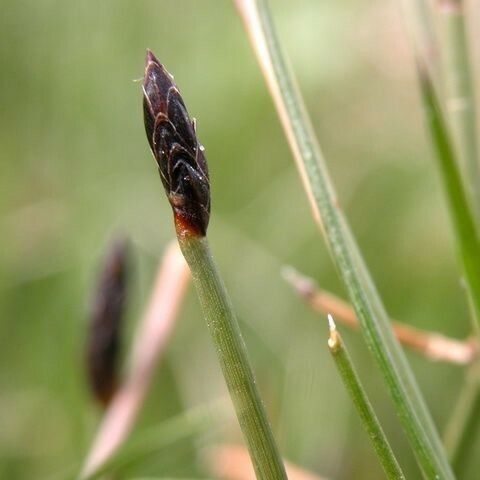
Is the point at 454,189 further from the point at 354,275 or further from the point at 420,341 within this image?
the point at 420,341

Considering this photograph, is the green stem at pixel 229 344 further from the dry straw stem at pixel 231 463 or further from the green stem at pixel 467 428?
the dry straw stem at pixel 231 463

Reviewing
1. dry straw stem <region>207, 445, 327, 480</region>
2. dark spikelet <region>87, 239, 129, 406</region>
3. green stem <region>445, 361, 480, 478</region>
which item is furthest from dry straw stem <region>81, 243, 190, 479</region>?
green stem <region>445, 361, 480, 478</region>

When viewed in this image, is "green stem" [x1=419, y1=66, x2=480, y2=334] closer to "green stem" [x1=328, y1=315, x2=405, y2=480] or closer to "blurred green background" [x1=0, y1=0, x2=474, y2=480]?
"green stem" [x1=328, y1=315, x2=405, y2=480]

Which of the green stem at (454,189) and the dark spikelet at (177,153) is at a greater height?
the dark spikelet at (177,153)

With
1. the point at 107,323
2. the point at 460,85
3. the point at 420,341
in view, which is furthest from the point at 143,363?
the point at 460,85

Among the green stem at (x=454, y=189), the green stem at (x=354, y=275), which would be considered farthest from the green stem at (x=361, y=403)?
the green stem at (x=454, y=189)

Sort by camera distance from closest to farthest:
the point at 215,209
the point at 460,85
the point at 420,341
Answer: the point at 460,85, the point at 420,341, the point at 215,209

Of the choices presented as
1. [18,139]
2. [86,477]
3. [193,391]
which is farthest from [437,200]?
[86,477]
